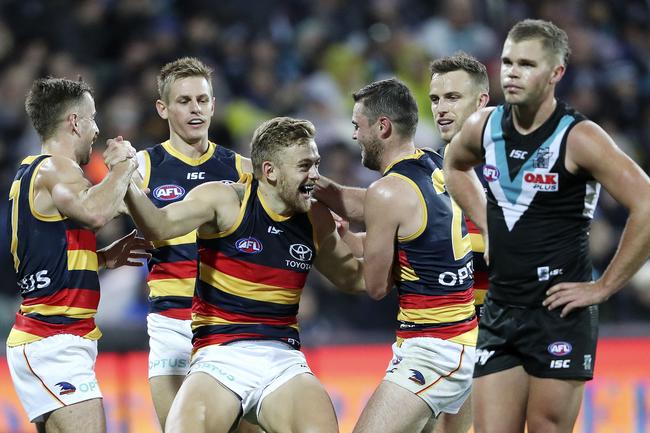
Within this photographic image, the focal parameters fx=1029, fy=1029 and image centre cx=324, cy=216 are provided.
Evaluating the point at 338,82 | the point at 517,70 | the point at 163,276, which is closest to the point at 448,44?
the point at 338,82

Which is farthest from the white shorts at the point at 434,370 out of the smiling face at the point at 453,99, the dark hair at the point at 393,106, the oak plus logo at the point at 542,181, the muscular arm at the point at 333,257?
the smiling face at the point at 453,99

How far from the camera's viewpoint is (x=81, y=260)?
18.5ft

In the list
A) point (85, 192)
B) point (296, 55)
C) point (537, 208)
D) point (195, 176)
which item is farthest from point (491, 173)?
point (296, 55)

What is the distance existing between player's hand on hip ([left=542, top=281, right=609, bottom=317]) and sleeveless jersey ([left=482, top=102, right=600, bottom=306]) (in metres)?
0.06

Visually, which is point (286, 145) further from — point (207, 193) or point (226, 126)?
point (226, 126)

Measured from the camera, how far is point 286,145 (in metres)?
5.43

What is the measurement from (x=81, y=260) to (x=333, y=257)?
138 centimetres

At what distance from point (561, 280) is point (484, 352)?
492 mm

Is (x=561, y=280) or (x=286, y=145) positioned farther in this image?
(x=286, y=145)

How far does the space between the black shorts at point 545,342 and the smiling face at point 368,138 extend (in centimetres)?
135

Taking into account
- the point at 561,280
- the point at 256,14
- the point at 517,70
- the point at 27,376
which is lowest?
the point at 27,376

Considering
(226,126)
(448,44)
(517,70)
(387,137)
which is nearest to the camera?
(517,70)

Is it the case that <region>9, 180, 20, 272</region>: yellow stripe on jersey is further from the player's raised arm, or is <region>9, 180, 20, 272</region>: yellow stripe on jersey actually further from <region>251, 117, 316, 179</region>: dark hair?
<region>251, 117, 316, 179</region>: dark hair

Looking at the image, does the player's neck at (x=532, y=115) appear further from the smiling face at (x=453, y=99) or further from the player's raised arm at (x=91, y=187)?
the player's raised arm at (x=91, y=187)
